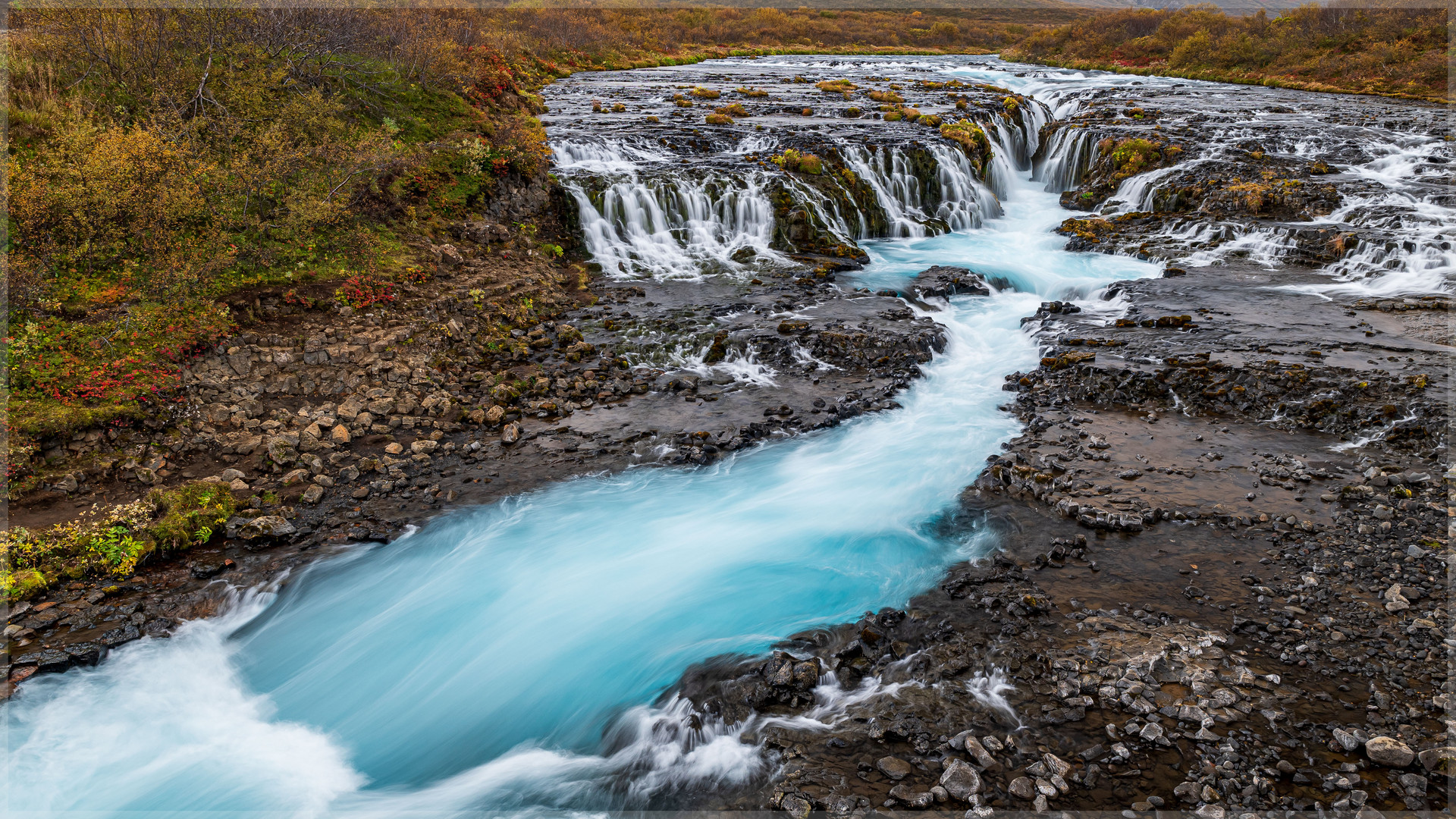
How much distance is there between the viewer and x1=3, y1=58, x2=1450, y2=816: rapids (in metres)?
7.00

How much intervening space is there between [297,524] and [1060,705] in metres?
10.1

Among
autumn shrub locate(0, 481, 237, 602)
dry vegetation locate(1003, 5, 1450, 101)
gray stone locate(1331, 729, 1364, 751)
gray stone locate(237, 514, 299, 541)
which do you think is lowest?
gray stone locate(1331, 729, 1364, 751)

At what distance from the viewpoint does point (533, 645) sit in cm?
903

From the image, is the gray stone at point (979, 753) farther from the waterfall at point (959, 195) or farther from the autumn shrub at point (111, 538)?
the waterfall at point (959, 195)

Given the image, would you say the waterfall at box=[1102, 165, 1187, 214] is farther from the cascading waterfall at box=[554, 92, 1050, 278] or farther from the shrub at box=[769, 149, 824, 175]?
the shrub at box=[769, 149, 824, 175]

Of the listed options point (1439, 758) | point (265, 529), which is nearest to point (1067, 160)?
point (1439, 758)

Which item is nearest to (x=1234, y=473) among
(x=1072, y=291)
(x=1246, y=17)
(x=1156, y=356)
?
(x=1156, y=356)

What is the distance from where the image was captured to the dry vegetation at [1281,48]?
41344 mm

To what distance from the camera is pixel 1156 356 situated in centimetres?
1455

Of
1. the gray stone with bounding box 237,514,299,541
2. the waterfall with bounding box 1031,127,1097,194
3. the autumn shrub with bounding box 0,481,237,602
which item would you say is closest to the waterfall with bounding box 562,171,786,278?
the gray stone with bounding box 237,514,299,541

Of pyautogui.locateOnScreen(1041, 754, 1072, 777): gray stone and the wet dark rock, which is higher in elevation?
the wet dark rock

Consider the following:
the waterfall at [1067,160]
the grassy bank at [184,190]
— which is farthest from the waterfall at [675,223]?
the waterfall at [1067,160]

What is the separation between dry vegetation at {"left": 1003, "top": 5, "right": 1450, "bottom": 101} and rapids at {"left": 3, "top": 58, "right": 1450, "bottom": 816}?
44116mm

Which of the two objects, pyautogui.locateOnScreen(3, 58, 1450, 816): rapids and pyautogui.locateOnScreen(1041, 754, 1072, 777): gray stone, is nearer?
pyautogui.locateOnScreen(1041, 754, 1072, 777): gray stone
